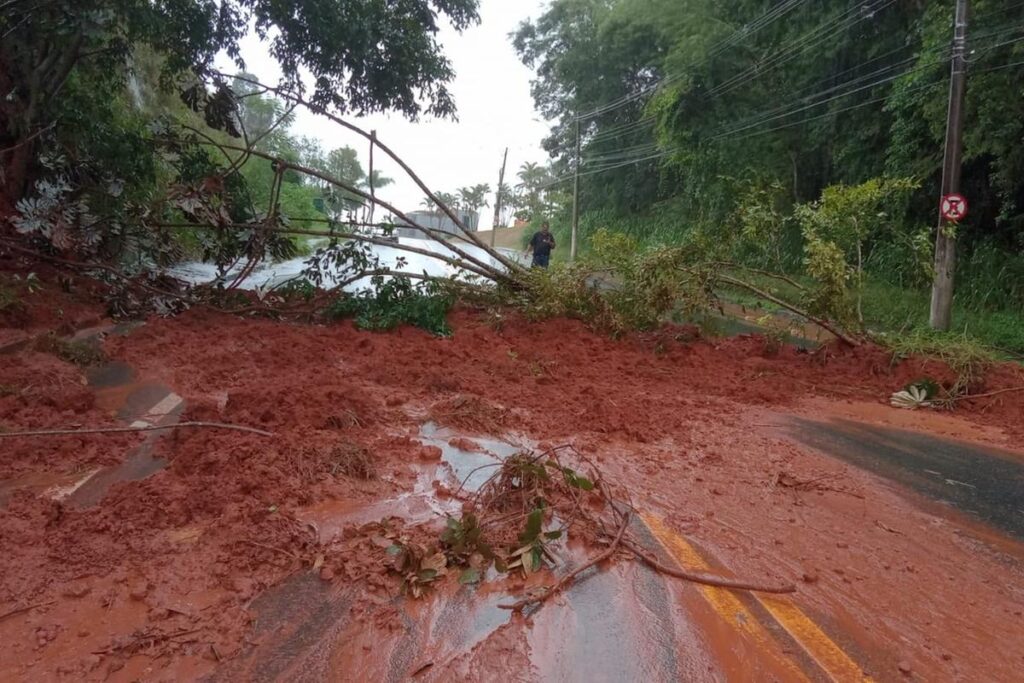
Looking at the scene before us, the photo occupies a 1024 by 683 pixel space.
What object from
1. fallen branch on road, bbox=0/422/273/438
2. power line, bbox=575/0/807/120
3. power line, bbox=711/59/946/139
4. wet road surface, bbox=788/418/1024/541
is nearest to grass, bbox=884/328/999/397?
wet road surface, bbox=788/418/1024/541

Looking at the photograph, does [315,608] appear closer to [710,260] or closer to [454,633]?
[454,633]

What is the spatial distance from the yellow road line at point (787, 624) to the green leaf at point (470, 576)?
0.97 m

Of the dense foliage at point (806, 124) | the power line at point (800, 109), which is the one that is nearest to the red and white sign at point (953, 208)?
the dense foliage at point (806, 124)

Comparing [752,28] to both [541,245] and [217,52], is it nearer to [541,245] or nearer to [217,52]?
[541,245]

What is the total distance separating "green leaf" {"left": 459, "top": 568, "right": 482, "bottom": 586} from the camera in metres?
2.95

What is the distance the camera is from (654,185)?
111 feet

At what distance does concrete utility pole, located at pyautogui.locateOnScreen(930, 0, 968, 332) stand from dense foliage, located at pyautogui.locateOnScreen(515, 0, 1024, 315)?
1.59 feet

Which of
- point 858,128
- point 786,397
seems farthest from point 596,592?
point 858,128

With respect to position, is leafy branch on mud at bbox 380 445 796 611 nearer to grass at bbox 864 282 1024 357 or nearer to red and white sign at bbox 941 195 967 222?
grass at bbox 864 282 1024 357

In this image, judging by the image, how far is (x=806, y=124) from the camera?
2003 centimetres

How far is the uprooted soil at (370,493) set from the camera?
2.61m

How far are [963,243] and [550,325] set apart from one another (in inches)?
440

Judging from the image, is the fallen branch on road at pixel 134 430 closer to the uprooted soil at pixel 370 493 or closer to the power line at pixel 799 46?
the uprooted soil at pixel 370 493

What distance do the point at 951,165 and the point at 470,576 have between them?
12715 millimetres
